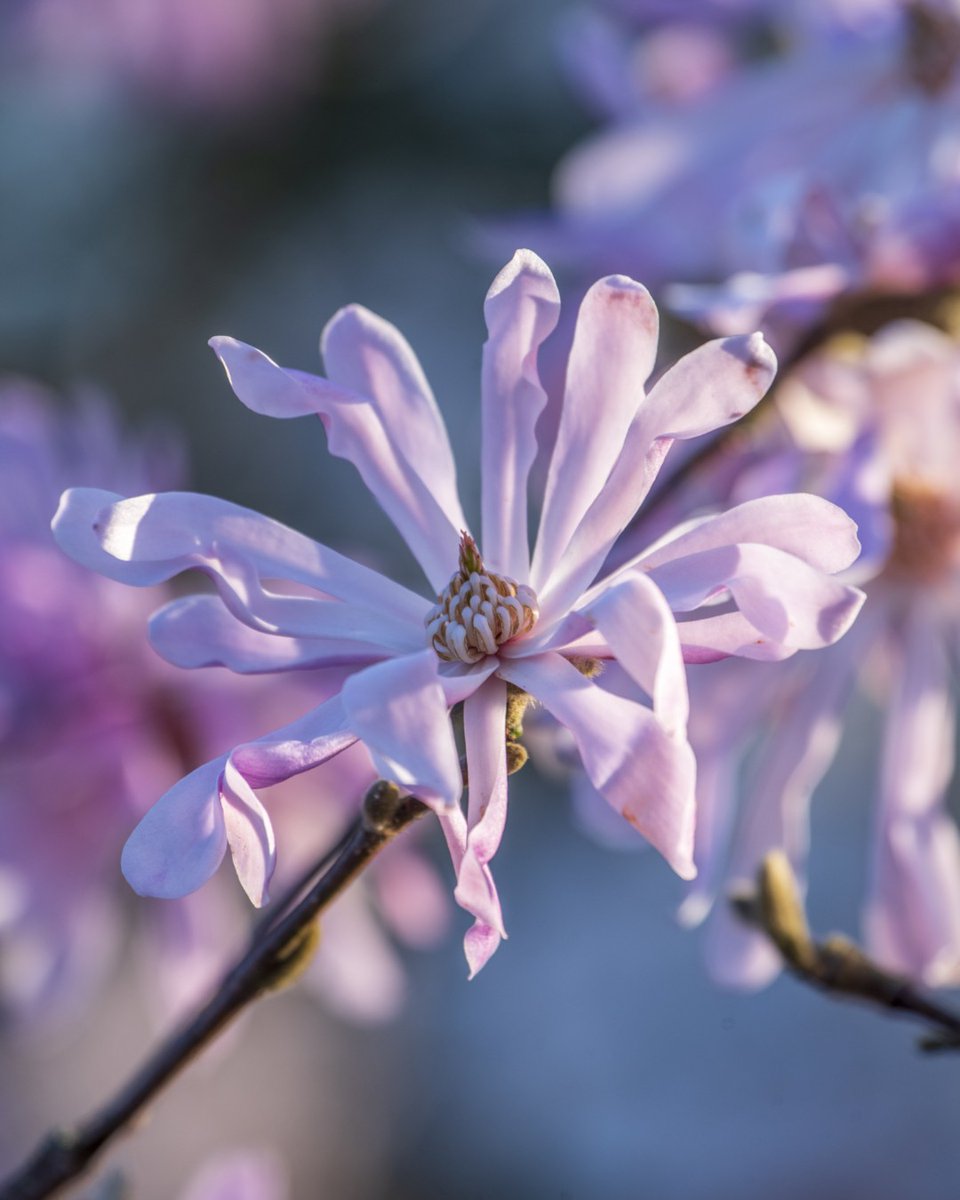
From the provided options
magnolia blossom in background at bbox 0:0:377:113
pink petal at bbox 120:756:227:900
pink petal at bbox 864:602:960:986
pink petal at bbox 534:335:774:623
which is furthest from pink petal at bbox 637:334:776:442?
magnolia blossom in background at bbox 0:0:377:113

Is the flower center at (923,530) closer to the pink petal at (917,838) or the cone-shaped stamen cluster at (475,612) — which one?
the pink petal at (917,838)

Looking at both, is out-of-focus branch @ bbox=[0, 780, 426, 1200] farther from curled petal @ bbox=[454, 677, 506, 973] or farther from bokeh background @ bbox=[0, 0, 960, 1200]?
bokeh background @ bbox=[0, 0, 960, 1200]

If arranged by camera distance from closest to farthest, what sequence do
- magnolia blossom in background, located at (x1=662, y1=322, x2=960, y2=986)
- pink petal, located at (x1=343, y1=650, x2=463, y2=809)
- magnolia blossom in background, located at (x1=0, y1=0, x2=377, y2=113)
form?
pink petal, located at (x1=343, y1=650, x2=463, y2=809), magnolia blossom in background, located at (x1=662, y1=322, x2=960, y2=986), magnolia blossom in background, located at (x1=0, y1=0, x2=377, y2=113)

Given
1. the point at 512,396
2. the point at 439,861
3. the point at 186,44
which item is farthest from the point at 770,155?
the point at 439,861

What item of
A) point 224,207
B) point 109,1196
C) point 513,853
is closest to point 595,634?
point 109,1196

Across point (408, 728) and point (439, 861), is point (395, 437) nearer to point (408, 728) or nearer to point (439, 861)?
point (408, 728)

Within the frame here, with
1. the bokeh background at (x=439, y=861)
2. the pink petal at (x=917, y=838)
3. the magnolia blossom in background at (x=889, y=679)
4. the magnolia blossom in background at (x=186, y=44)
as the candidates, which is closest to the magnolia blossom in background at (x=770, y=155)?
the magnolia blossom in background at (x=889, y=679)
